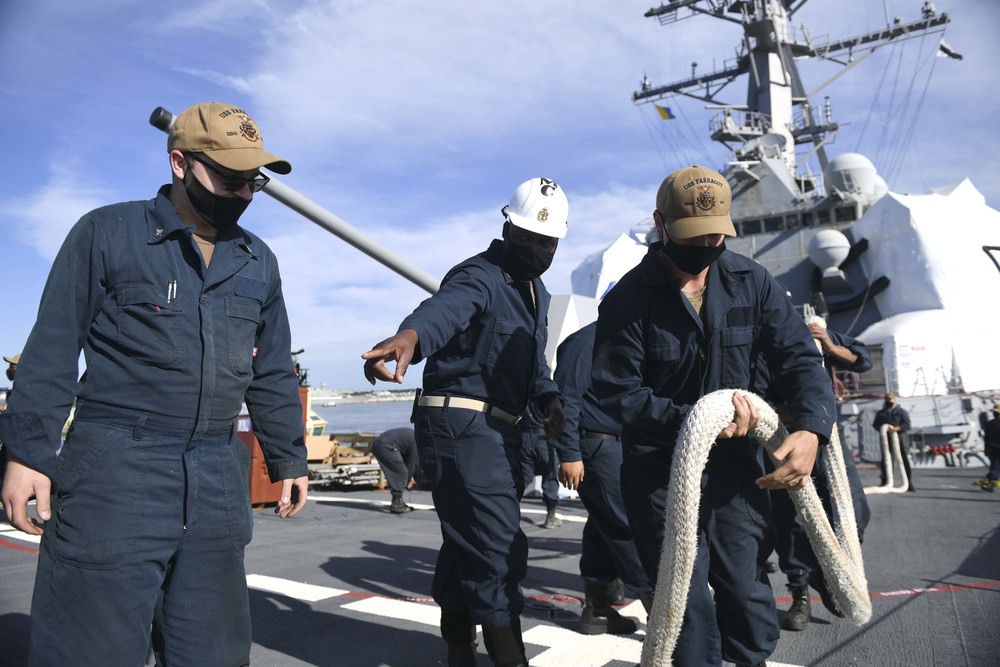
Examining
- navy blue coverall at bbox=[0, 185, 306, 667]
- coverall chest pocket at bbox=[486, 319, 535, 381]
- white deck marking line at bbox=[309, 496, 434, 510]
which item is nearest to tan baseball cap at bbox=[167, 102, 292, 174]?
navy blue coverall at bbox=[0, 185, 306, 667]

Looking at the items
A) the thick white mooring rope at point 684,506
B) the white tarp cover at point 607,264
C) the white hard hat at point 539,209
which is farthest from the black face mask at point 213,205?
the white tarp cover at point 607,264

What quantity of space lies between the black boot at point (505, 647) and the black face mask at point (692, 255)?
1.51 m

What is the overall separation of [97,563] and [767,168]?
26.9 metres

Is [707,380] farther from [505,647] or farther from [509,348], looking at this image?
[505,647]

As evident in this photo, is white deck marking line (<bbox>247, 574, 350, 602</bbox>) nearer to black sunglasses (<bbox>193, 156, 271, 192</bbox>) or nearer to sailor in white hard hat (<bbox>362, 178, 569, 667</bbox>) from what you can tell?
sailor in white hard hat (<bbox>362, 178, 569, 667</bbox>)

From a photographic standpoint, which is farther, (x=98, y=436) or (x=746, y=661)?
(x=746, y=661)

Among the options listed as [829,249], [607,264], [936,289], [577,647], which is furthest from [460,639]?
[607,264]

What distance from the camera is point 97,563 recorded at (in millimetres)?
1852

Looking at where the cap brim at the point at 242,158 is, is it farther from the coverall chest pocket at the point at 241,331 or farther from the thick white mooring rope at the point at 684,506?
the thick white mooring rope at the point at 684,506

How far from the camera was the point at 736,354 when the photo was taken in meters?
2.53

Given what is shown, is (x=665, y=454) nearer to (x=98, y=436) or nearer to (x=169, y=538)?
(x=169, y=538)

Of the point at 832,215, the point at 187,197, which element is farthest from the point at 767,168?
the point at 187,197

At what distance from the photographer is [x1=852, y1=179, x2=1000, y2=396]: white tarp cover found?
66.6 feet

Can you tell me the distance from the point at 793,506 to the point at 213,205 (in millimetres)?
2615
